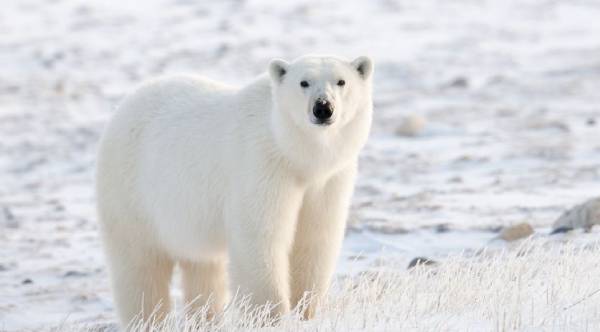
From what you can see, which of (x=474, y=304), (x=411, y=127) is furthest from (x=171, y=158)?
(x=411, y=127)

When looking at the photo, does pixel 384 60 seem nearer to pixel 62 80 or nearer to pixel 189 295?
pixel 62 80

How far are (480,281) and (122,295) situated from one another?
192cm

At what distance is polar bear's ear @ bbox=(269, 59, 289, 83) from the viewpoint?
4871 millimetres

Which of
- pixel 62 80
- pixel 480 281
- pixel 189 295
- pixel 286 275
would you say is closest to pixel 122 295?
pixel 189 295

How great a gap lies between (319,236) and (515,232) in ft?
7.61

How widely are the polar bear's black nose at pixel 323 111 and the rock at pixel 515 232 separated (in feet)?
8.91

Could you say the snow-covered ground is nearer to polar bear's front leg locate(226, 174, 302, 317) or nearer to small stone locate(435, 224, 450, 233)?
small stone locate(435, 224, 450, 233)

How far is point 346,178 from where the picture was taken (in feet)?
16.5

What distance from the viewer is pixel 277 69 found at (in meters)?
4.89

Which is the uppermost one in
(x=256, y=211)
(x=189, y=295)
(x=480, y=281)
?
(x=256, y=211)

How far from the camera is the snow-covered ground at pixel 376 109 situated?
25.5 ft

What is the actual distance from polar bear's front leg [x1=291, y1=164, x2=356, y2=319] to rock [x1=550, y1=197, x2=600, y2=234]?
2.17 m

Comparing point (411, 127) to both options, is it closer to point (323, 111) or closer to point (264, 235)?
point (264, 235)

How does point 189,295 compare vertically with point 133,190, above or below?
below
